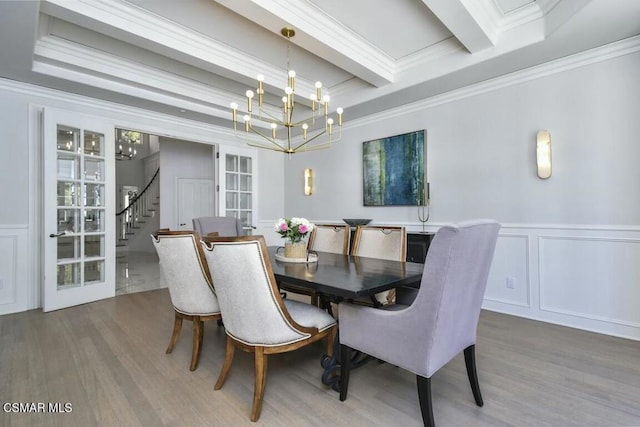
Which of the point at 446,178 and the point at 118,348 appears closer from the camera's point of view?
the point at 118,348

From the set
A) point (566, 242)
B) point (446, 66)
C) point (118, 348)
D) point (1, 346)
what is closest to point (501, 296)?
point (566, 242)

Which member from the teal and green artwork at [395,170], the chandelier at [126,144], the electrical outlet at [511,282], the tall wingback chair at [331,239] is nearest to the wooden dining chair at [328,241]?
the tall wingback chair at [331,239]

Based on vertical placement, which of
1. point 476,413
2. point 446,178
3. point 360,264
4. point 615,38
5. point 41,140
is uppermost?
point 615,38

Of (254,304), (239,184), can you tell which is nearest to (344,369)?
(254,304)

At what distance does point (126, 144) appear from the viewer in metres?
9.01

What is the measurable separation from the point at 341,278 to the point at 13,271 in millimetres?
3894

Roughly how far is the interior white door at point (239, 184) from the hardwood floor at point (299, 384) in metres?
2.71

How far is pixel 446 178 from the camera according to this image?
3.72 m

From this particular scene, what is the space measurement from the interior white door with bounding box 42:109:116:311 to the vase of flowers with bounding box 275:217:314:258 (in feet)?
9.58

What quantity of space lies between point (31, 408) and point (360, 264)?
211 cm

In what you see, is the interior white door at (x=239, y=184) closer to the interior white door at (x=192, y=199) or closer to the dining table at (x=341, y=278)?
the interior white door at (x=192, y=199)

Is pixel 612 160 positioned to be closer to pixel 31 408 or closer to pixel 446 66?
pixel 446 66

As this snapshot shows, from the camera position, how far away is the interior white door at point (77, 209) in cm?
344

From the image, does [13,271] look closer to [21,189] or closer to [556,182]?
[21,189]
